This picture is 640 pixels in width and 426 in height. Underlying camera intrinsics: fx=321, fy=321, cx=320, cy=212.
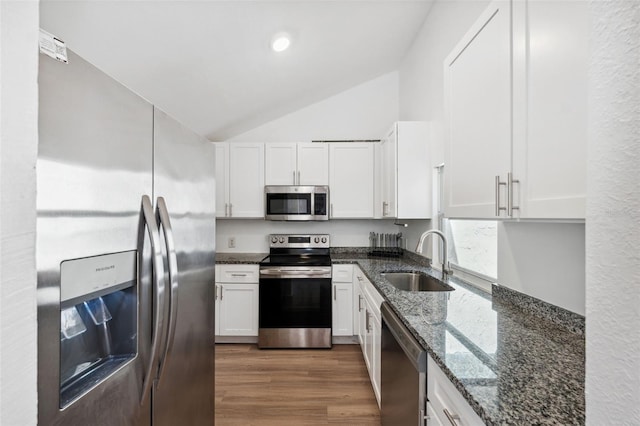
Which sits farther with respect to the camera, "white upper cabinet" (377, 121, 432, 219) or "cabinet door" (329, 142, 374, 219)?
"cabinet door" (329, 142, 374, 219)

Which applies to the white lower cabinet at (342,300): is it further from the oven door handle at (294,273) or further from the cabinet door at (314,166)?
the cabinet door at (314,166)

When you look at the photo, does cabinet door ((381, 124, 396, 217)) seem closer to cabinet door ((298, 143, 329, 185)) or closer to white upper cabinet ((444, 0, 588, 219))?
cabinet door ((298, 143, 329, 185))

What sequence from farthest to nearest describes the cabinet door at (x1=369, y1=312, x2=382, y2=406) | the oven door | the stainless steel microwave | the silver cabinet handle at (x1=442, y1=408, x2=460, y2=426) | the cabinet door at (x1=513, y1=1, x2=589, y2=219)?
the stainless steel microwave < the oven door < the cabinet door at (x1=369, y1=312, x2=382, y2=406) < the silver cabinet handle at (x1=442, y1=408, x2=460, y2=426) < the cabinet door at (x1=513, y1=1, x2=589, y2=219)

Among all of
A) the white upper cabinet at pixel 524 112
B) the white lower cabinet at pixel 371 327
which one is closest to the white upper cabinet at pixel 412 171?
the white lower cabinet at pixel 371 327

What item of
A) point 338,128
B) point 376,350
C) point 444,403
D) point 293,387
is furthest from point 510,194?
point 338,128

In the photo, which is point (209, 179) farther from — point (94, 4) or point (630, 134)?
point (630, 134)

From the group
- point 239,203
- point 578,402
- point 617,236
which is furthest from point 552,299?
point 239,203

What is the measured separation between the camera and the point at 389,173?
9.86 feet

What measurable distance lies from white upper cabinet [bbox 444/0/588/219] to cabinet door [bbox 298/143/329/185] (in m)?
2.27

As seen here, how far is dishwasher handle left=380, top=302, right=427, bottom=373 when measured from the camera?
114 centimetres

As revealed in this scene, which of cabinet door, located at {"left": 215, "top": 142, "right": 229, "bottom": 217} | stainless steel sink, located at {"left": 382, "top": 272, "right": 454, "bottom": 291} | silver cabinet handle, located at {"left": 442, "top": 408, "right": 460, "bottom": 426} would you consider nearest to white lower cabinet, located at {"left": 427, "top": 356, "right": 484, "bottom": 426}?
silver cabinet handle, located at {"left": 442, "top": 408, "right": 460, "bottom": 426}

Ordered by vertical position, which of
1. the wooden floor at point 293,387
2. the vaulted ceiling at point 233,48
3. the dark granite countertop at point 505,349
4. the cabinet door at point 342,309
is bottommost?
the wooden floor at point 293,387

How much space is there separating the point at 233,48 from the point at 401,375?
222 centimetres

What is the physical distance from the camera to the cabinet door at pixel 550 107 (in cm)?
77
